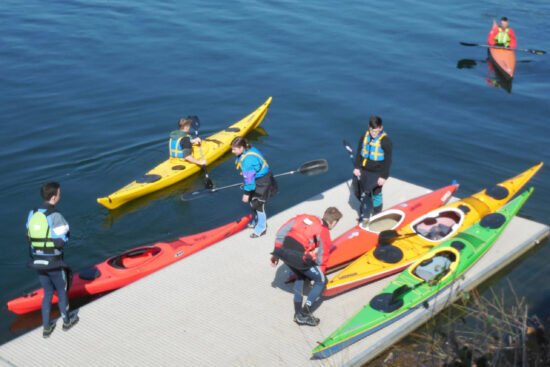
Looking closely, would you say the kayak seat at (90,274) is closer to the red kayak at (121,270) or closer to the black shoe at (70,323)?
the red kayak at (121,270)

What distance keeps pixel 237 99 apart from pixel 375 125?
296 inches

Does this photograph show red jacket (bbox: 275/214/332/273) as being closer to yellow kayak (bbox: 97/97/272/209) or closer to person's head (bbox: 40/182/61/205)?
person's head (bbox: 40/182/61/205)

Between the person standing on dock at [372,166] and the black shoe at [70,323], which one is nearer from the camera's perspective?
the black shoe at [70,323]

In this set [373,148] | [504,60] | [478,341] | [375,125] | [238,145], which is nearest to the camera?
[478,341]

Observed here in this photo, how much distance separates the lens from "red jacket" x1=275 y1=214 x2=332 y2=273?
17.9 feet

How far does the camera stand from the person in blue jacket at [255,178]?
6.91 m

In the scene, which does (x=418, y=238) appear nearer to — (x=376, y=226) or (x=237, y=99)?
(x=376, y=226)

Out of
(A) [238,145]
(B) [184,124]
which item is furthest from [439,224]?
(B) [184,124]

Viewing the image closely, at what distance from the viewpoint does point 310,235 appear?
5438mm

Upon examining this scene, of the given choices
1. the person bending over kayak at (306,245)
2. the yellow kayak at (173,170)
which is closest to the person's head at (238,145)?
the person bending over kayak at (306,245)

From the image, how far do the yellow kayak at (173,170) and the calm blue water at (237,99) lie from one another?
219 mm

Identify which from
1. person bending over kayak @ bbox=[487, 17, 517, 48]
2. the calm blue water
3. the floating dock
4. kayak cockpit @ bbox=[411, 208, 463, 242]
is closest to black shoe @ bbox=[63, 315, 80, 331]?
the floating dock

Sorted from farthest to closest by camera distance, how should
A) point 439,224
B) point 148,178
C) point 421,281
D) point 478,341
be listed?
point 148,178 < point 439,224 < point 421,281 < point 478,341

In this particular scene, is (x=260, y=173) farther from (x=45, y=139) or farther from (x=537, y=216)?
(x=45, y=139)
